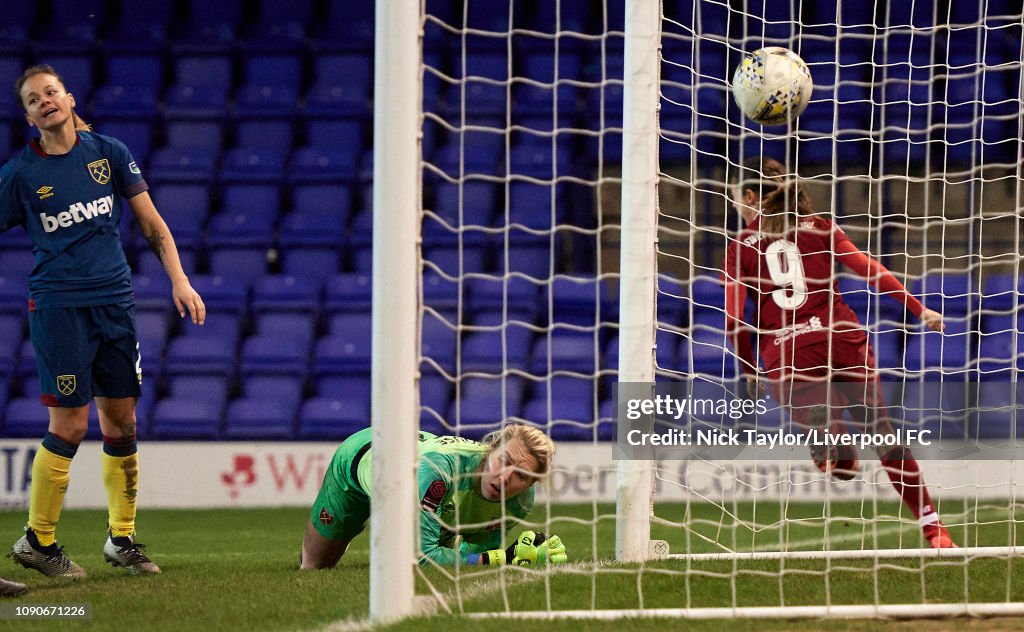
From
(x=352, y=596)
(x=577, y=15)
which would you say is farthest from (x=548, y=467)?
(x=577, y=15)

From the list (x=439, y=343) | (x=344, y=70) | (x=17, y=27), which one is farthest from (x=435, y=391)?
(x=17, y=27)

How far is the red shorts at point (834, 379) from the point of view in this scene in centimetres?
491

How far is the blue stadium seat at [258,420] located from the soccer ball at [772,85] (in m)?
4.24

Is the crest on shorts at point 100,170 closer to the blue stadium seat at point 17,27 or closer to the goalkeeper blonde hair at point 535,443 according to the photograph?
the goalkeeper blonde hair at point 535,443

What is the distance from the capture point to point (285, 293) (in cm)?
859

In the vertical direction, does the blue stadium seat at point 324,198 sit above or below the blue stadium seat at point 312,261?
above

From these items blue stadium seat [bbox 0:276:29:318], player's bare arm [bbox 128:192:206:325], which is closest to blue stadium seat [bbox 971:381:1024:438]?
player's bare arm [bbox 128:192:206:325]

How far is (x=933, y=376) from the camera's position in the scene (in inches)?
299

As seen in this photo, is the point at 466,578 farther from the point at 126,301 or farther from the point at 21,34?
the point at 21,34

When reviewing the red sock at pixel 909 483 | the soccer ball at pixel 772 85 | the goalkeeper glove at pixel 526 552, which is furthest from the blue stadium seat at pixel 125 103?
the red sock at pixel 909 483

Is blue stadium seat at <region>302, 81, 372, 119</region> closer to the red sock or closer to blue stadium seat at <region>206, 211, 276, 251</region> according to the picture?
blue stadium seat at <region>206, 211, 276, 251</region>

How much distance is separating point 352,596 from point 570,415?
4.34 metres

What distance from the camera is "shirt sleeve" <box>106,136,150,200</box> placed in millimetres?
4320

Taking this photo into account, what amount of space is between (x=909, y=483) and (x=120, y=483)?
3.09 metres
